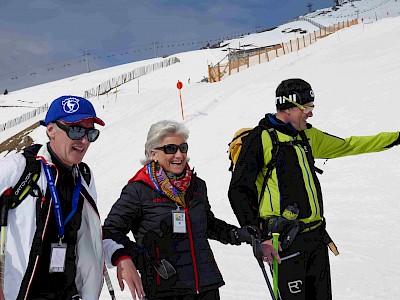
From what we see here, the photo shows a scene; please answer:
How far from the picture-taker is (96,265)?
2602 millimetres

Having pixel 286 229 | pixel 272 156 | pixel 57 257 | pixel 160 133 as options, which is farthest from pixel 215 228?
pixel 57 257

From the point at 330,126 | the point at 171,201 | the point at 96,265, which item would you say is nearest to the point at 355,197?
the point at 330,126

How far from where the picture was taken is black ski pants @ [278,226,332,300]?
3314mm

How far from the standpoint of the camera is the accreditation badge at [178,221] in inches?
119

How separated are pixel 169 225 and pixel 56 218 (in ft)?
2.86

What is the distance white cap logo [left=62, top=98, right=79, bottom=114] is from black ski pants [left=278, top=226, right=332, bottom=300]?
1836mm

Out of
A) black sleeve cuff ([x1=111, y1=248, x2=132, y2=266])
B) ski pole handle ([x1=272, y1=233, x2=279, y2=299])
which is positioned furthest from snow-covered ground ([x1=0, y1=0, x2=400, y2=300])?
black sleeve cuff ([x1=111, y1=248, x2=132, y2=266])

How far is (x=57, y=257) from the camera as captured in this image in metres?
2.34

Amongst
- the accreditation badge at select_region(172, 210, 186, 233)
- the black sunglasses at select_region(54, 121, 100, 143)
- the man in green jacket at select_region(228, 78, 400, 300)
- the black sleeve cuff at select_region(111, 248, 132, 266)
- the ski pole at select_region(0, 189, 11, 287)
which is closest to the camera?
the ski pole at select_region(0, 189, 11, 287)

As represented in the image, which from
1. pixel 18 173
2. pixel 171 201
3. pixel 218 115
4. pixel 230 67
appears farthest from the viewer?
pixel 230 67

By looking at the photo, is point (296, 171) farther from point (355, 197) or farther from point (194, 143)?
point (194, 143)

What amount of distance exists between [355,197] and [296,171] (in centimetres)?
679

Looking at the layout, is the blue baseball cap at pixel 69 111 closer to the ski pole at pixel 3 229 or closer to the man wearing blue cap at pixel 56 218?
the man wearing blue cap at pixel 56 218

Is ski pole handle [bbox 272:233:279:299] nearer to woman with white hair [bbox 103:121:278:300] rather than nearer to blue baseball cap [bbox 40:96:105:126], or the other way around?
woman with white hair [bbox 103:121:278:300]
